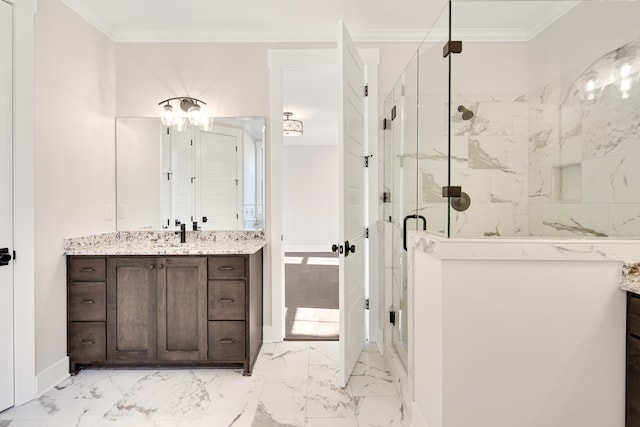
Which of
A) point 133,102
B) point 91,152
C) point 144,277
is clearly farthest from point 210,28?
point 144,277

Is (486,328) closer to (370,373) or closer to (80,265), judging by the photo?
(370,373)

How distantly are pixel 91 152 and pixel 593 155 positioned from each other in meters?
3.43

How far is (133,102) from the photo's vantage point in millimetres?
2791

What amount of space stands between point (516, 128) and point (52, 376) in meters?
3.62

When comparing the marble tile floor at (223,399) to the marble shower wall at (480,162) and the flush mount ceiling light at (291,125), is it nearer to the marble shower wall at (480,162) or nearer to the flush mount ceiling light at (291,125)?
the marble shower wall at (480,162)

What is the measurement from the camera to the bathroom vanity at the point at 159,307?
226cm

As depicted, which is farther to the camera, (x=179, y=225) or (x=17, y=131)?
(x=179, y=225)

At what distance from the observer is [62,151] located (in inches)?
87.7

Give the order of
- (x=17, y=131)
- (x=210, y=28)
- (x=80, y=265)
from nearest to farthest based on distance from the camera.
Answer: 1. (x=17, y=131)
2. (x=80, y=265)
3. (x=210, y=28)

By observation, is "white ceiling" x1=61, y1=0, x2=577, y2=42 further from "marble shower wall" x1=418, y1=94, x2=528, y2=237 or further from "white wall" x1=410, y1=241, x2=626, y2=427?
"white wall" x1=410, y1=241, x2=626, y2=427

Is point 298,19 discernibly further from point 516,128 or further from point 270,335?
point 270,335

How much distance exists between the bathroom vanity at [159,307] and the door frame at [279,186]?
53cm

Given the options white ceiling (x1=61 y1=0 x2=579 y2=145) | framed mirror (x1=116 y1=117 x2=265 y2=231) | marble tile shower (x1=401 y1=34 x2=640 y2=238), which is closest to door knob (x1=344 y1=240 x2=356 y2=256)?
marble tile shower (x1=401 y1=34 x2=640 y2=238)

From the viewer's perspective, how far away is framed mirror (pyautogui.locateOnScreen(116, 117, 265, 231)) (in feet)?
9.16
